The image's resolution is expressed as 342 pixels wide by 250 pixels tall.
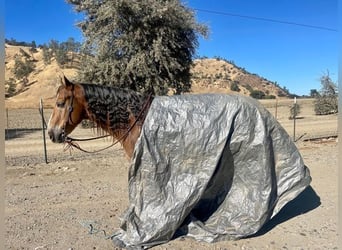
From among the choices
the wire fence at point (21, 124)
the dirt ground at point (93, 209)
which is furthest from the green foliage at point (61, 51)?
the dirt ground at point (93, 209)

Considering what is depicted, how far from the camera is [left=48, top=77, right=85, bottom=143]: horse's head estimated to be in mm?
3865

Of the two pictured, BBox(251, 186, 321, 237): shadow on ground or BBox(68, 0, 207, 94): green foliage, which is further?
BBox(68, 0, 207, 94): green foliage

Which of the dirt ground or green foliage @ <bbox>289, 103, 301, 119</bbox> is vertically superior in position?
green foliage @ <bbox>289, 103, 301, 119</bbox>

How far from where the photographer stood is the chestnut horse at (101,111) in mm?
3881

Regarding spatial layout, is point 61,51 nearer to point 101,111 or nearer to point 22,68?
point 22,68

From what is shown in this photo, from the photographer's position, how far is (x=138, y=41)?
1209 cm

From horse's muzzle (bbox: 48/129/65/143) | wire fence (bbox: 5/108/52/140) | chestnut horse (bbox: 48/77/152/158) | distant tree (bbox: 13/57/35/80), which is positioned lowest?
wire fence (bbox: 5/108/52/140)

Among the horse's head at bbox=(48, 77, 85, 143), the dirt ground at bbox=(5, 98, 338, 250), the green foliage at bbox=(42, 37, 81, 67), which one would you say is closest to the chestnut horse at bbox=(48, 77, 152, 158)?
the horse's head at bbox=(48, 77, 85, 143)

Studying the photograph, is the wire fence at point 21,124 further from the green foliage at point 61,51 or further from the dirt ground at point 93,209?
the green foliage at point 61,51

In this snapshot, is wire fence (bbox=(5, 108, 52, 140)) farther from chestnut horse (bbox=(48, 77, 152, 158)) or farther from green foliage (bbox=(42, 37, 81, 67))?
green foliage (bbox=(42, 37, 81, 67))

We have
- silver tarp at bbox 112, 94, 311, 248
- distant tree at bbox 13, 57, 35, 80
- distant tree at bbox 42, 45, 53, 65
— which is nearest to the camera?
silver tarp at bbox 112, 94, 311, 248

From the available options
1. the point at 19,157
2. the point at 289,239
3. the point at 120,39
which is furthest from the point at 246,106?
the point at 120,39

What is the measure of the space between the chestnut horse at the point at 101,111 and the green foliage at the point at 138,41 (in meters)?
7.89

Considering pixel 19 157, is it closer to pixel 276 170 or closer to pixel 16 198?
pixel 16 198
